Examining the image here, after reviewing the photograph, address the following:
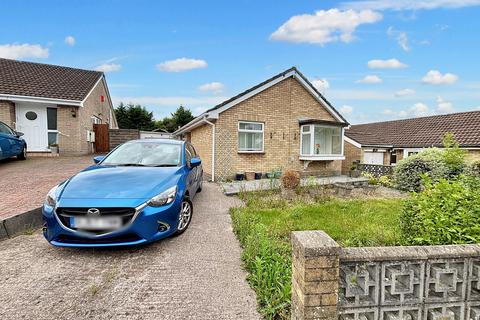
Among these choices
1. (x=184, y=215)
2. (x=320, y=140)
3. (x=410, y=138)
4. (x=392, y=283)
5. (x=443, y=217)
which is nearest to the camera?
(x=392, y=283)

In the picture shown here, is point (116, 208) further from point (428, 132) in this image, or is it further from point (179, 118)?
point (179, 118)

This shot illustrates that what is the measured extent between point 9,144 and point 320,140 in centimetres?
1332

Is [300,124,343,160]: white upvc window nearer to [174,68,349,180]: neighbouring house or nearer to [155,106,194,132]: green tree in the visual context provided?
[174,68,349,180]: neighbouring house

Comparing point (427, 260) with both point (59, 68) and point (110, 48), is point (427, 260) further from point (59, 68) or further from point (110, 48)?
point (59, 68)

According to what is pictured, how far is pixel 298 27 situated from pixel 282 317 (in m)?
14.9

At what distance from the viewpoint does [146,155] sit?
16.6ft

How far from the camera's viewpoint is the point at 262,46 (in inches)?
533

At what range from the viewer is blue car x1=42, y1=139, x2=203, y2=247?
3266mm

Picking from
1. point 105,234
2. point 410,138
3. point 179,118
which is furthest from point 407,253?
point 179,118

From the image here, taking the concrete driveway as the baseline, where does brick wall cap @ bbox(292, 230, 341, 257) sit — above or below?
above

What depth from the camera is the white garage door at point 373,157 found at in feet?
69.2

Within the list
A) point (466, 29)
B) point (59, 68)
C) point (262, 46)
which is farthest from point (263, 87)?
point (59, 68)

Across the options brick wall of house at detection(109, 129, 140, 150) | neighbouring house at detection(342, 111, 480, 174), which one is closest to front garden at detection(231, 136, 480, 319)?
neighbouring house at detection(342, 111, 480, 174)

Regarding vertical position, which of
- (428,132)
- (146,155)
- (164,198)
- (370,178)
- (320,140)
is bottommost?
(370,178)
